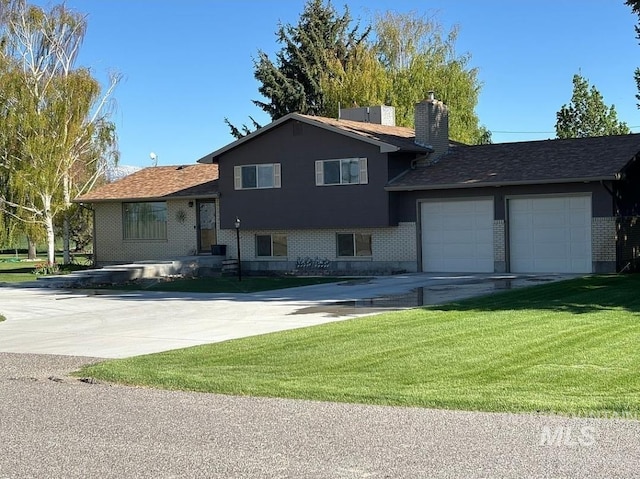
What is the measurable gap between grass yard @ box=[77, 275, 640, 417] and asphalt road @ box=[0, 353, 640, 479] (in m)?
0.49

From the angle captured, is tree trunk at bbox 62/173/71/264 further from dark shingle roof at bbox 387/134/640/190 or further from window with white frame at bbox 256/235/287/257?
dark shingle roof at bbox 387/134/640/190

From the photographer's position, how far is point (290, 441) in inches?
294

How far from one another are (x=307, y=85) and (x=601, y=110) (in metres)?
17.1

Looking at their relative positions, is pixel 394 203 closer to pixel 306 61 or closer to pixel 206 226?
pixel 206 226

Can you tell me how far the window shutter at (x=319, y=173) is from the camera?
3119 cm

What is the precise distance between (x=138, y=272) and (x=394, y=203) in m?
9.25

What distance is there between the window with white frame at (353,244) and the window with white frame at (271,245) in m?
2.41

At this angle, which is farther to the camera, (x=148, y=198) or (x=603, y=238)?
(x=148, y=198)

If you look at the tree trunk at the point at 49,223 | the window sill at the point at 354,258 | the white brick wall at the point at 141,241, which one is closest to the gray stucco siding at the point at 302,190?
the window sill at the point at 354,258

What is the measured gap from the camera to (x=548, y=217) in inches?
1066

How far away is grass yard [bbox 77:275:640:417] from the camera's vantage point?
8.93m

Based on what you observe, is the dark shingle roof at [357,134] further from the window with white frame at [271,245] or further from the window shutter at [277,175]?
the window with white frame at [271,245]

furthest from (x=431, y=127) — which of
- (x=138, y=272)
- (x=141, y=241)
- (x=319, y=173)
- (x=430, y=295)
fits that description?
(x=141, y=241)

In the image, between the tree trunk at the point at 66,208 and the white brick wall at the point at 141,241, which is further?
the tree trunk at the point at 66,208
